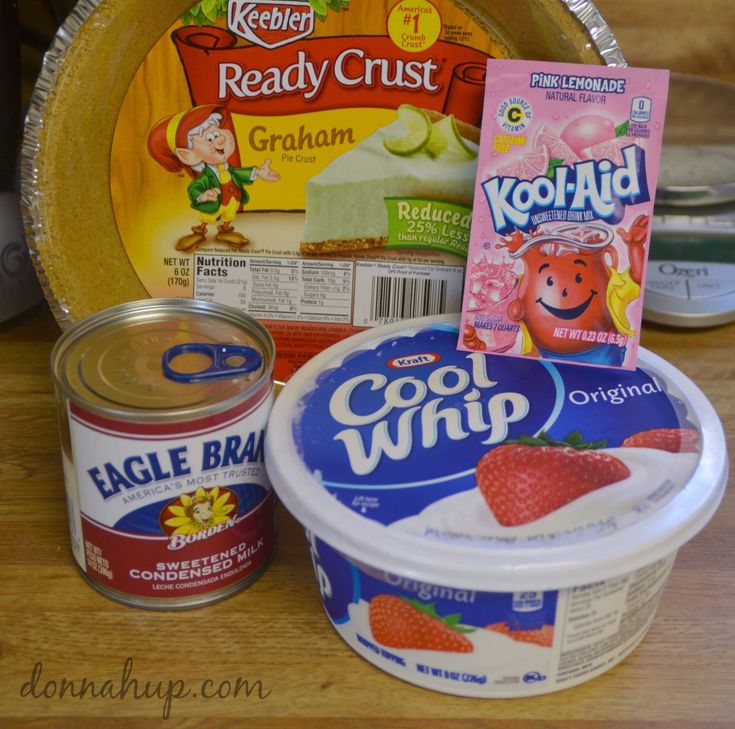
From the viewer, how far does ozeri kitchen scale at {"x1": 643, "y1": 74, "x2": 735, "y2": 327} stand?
1.09 metres

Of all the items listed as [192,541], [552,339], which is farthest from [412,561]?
[552,339]

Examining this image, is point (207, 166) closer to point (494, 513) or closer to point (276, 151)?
point (276, 151)

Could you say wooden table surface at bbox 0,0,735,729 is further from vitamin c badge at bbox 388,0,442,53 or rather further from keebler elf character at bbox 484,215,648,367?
vitamin c badge at bbox 388,0,442,53

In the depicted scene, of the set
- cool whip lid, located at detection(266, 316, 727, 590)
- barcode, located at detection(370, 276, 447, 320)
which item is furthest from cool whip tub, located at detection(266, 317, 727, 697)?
barcode, located at detection(370, 276, 447, 320)

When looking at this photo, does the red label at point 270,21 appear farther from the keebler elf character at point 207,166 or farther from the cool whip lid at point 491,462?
the cool whip lid at point 491,462

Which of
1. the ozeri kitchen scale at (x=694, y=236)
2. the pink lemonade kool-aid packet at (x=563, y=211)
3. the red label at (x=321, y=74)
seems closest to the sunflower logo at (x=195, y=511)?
the pink lemonade kool-aid packet at (x=563, y=211)

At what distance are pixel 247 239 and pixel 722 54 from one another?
34.1 inches

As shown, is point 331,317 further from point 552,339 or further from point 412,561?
point 412,561

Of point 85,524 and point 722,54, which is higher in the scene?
point 722,54

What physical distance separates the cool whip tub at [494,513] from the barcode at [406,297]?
197 millimetres

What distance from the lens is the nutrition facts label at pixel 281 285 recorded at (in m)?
1.01

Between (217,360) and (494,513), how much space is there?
0.84ft

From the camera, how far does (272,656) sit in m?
0.75

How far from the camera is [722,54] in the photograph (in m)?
1.45
